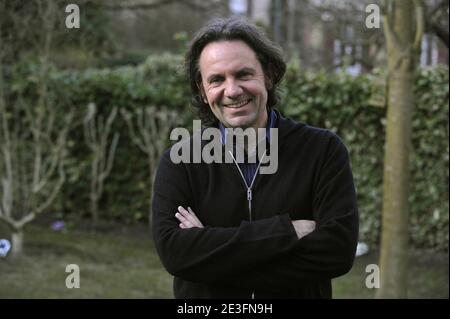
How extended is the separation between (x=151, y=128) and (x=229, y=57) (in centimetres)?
626

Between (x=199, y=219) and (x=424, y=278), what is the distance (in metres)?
4.66

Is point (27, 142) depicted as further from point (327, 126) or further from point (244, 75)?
point (244, 75)

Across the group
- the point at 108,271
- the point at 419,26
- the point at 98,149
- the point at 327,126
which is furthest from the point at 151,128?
the point at 419,26

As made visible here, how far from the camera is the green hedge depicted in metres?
6.91

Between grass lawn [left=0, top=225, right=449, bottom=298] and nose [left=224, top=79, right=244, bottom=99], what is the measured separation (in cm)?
371

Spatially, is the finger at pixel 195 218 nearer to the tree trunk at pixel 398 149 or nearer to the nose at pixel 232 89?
the nose at pixel 232 89

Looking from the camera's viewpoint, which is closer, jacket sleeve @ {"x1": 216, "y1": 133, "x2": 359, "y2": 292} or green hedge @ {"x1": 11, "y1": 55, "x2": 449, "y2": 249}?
jacket sleeve @ {"x1": 216, "y1": 133, "x2": 359, "y2": 292}

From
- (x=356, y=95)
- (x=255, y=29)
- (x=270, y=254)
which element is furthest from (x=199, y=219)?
(x=356, y=95)

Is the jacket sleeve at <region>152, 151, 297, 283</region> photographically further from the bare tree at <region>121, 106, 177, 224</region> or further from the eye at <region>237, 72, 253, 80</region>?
the bare tree at <region>121, 106, 177, 224</region>

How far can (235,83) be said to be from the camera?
2.22 metres

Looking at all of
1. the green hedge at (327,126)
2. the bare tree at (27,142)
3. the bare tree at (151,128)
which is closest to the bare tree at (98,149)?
the green hedge at (327,126)

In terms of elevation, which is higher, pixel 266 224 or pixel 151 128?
Result: pixel 151 128

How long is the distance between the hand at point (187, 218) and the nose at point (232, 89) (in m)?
0.42

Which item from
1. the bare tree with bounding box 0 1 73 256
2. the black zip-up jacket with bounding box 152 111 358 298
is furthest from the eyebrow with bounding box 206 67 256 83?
the bare tree with bounding box 0 1 73 256
